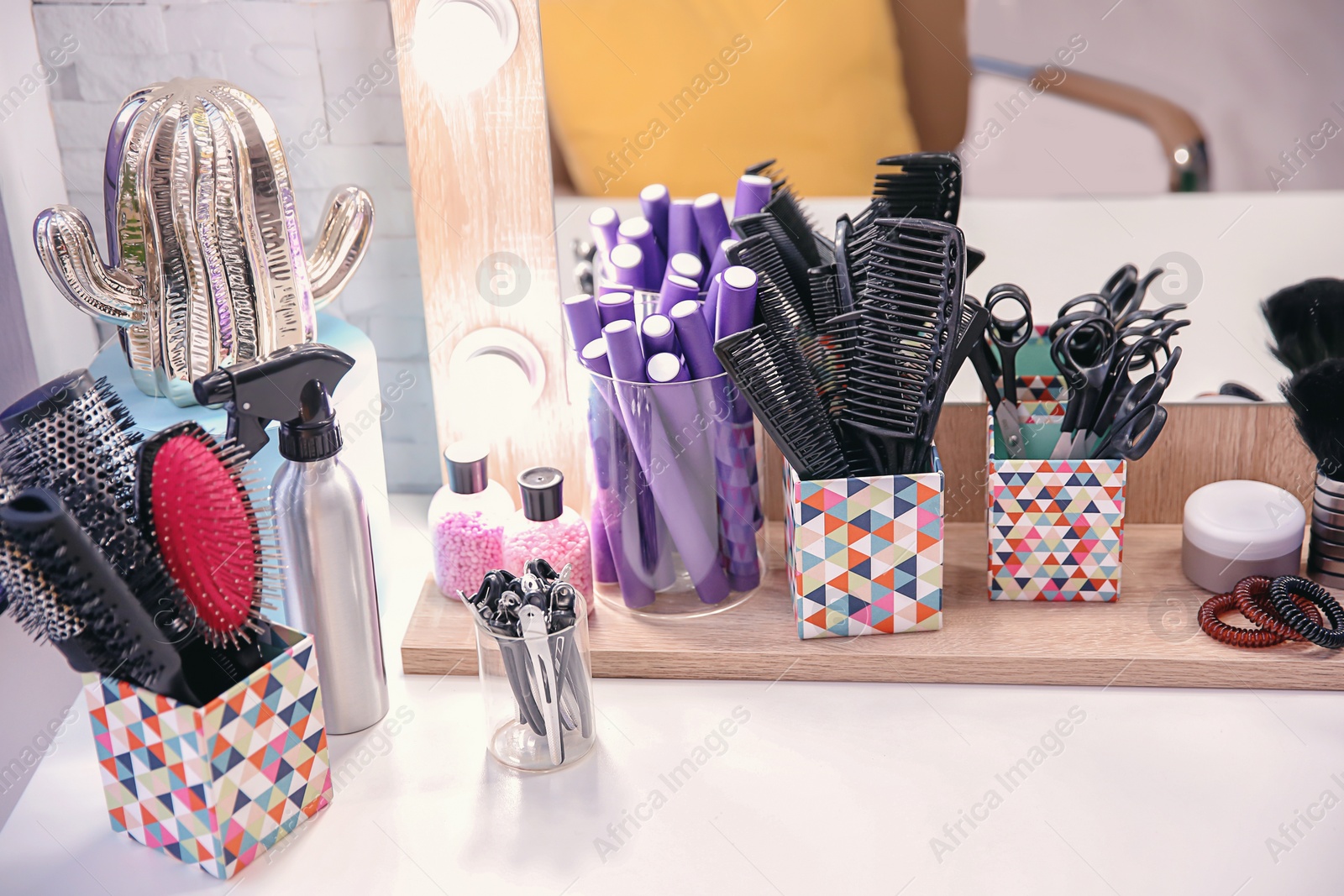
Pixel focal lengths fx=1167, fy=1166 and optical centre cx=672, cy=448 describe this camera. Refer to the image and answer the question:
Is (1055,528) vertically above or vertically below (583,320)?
below

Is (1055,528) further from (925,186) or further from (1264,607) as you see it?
(925,186)

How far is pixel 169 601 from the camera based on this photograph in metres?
0.58

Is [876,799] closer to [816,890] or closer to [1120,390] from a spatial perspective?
[816,890]

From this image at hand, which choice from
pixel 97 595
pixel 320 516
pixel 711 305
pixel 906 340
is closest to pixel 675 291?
pixel 711 305

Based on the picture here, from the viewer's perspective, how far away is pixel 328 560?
0.67 metres

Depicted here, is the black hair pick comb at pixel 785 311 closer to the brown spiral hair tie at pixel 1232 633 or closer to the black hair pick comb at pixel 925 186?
the black hair pick comb at pixel 925 186

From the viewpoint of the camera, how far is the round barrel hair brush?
0.56 metres

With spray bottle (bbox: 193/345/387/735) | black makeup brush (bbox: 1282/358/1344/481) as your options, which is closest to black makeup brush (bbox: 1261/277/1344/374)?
black makeup brush (bbox: 1282/358/1344/481)

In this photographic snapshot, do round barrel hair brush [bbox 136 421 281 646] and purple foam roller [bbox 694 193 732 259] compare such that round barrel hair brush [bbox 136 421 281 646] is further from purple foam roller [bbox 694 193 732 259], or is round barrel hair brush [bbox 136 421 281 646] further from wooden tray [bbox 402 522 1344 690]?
purple foam roller [bbox 694 193 732 259]

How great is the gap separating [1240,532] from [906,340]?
27cm

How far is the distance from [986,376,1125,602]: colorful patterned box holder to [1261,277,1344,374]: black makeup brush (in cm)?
17

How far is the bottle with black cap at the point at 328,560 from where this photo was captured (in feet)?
2.14

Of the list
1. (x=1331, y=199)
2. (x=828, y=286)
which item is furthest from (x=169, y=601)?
(x=1331, y=199)

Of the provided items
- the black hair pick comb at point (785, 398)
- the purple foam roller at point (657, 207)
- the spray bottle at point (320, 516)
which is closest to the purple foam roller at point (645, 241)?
the purple foam roller at point (657, 207)
